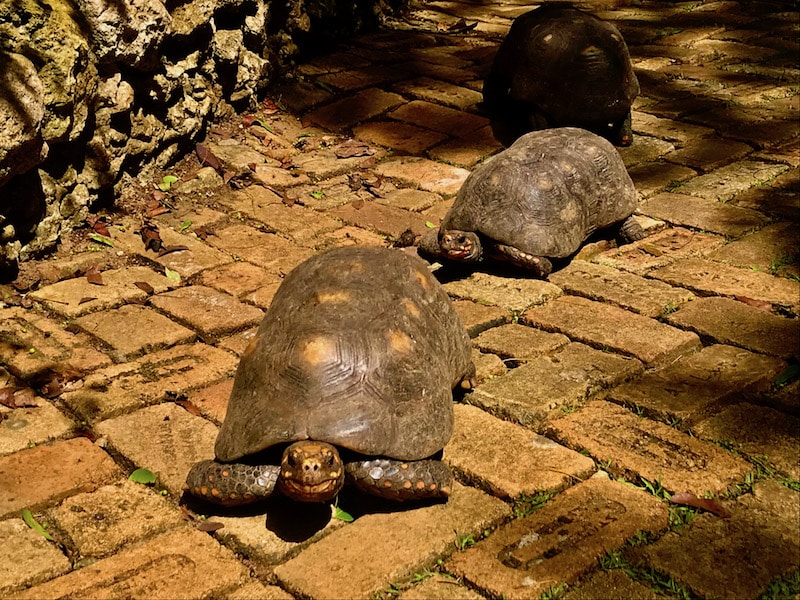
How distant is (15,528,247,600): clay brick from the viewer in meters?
3.05

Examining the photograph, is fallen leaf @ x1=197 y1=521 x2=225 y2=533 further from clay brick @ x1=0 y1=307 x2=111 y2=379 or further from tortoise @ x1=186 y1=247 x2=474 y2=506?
clay brick @ x1=0 y1=307 x2=111 y2=379

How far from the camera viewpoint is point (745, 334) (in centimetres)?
459

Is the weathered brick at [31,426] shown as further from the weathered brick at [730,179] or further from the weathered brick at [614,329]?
the weathered brick at [730,179]

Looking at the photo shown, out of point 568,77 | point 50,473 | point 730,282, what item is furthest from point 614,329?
point 568,77

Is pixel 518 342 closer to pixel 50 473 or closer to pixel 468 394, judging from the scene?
pixel 468 394

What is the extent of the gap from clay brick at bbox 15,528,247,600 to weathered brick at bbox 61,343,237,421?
961 mm

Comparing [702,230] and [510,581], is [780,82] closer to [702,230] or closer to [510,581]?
[702,230]

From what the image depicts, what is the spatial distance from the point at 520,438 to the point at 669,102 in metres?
5.12

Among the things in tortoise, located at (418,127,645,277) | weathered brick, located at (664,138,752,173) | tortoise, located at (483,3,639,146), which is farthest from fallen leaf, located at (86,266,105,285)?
weathered brick, located at (664,138,752,173)

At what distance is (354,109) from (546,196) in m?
2.85

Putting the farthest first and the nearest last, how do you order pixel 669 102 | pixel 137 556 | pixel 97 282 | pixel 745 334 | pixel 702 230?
pixel 669 102, pixel 702 230, pixel 97 282, pixel 745 334, pixel 137 556

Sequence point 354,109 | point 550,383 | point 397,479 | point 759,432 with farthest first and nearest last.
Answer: point 354,109 → point 550,383 → point 759,432 → point 397,479

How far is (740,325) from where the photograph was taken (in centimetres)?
468

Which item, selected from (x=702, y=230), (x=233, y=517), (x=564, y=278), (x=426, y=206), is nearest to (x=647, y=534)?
(x=233, y=517)
